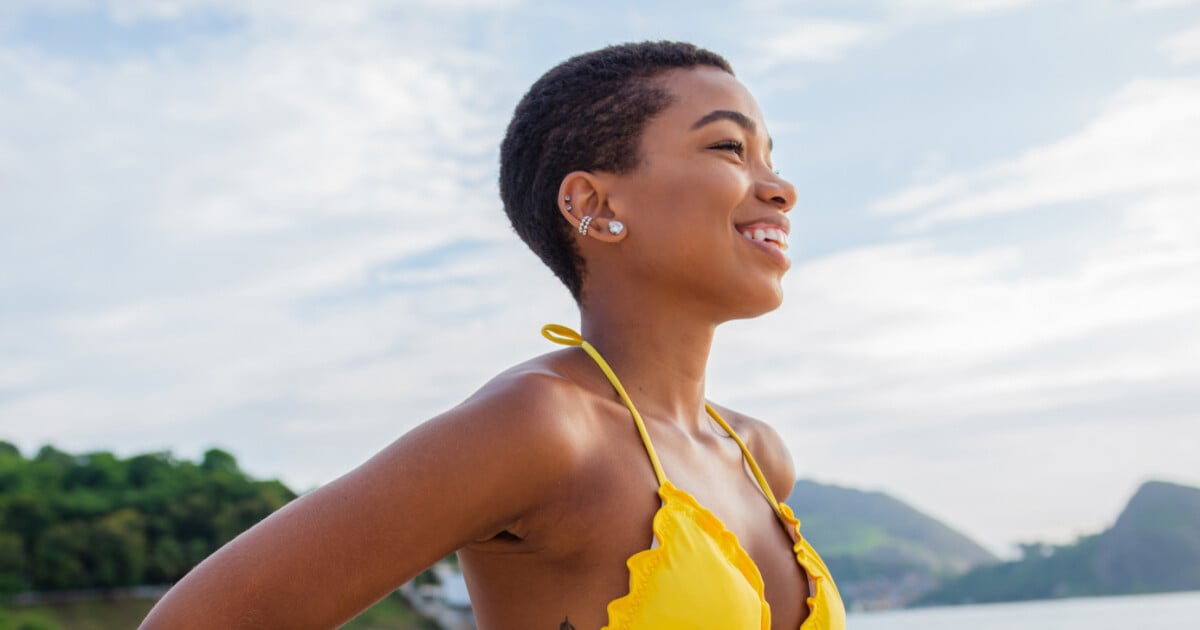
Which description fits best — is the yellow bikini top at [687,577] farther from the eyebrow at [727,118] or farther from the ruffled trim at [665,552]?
the eyebrow at [727,118]

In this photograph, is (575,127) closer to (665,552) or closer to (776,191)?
(776,191)

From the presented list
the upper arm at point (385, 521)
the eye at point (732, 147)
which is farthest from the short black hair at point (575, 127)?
the upper arm at point (385, 521)

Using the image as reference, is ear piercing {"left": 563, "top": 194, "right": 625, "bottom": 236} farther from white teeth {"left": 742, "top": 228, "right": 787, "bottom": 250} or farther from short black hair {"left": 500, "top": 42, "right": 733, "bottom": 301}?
white teeth {"left": 742, "top": 228, "right": 787, "bottom": 250}

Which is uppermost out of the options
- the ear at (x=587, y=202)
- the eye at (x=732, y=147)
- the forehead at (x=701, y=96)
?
the forehead at (x=701, y=96)

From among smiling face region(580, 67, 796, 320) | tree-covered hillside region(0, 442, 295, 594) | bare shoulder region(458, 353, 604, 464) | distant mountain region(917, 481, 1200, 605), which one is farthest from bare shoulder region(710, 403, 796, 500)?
distant mountain region(917, 481, 1200, 605)

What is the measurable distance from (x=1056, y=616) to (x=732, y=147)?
332 feet

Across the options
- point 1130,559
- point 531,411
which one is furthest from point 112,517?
point 1130,559

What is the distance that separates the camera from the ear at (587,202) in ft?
8.06

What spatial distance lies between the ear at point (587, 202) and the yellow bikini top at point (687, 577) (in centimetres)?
35

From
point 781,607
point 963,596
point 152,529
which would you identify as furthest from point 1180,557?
point 781,607

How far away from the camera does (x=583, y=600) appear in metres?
2.09

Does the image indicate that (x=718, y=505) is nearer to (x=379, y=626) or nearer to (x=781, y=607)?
(x=781, y=607)

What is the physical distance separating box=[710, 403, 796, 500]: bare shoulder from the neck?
42 cm

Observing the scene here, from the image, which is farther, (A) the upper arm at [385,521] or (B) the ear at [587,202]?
(B) the ear at [587,202]
